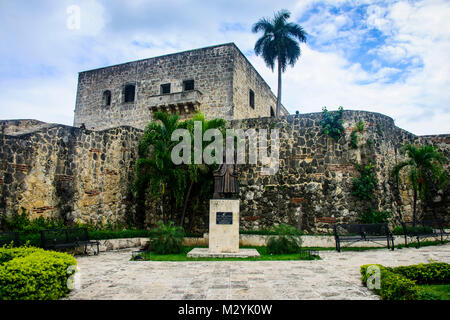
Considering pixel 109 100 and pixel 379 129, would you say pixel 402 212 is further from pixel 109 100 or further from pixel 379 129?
pixel 109 100

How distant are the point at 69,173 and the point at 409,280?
10752 mm

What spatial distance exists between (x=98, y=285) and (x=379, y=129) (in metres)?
12.0

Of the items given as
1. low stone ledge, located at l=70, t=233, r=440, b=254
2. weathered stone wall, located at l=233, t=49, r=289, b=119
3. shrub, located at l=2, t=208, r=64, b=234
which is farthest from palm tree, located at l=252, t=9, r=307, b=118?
shrub, located at l=2, t=208, r=64, b=234

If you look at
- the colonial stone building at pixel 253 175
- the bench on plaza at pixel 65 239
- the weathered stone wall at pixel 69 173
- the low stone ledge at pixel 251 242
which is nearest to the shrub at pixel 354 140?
the colonial stone building at pixel 253 175

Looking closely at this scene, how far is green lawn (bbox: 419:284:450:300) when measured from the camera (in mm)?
4440

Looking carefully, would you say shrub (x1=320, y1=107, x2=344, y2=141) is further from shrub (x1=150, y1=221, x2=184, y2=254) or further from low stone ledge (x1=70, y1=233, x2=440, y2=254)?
shrub (x1=150, y1=221, x2=184, y2=254)

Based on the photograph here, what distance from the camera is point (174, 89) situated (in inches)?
781

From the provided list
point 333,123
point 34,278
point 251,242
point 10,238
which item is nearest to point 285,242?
point 251,242

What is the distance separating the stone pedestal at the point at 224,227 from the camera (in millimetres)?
9648

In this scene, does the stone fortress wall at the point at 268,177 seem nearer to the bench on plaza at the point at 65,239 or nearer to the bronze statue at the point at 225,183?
the bench on plaza at the point at 65,239

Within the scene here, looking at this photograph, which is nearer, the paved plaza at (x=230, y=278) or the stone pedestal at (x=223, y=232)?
the paved plaza at (x=230, y=278)

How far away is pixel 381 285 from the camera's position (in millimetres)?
5055

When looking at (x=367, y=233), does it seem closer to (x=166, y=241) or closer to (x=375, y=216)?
(x=375, y=216)

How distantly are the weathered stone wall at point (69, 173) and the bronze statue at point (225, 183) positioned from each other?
17.0 ft
